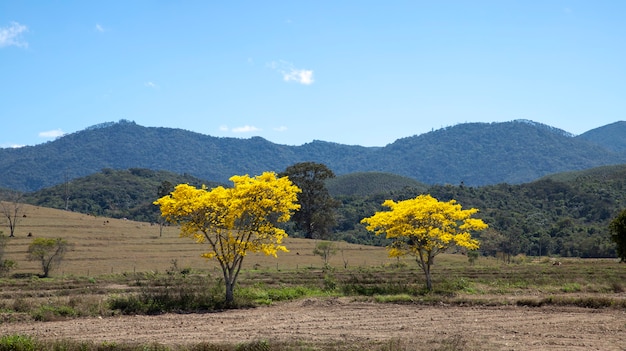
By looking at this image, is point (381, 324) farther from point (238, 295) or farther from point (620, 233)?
point (620, 233)

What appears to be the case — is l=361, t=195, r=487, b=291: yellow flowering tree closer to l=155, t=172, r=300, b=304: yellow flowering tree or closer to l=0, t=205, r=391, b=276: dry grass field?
l=155, t=172, r=300, b=304: yellow flowering tree

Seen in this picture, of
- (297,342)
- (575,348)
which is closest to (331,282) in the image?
(297,342)

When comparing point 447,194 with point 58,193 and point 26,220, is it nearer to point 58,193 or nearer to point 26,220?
point 26,220

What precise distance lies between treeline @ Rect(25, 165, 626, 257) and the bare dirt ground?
7394 centimetres

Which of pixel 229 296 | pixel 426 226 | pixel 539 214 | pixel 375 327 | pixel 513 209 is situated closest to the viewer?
pixel 375 327

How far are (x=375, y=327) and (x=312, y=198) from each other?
65.9 m

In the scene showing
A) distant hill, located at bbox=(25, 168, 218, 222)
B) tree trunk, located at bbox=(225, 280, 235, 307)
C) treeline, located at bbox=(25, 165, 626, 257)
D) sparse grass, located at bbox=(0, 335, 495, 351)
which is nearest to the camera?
sparse grass, located at bbox=(0, 335, 495, 351)

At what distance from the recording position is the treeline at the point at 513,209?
99.6 metres

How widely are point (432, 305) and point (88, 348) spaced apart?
53.5ft

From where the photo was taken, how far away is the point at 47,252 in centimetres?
4800

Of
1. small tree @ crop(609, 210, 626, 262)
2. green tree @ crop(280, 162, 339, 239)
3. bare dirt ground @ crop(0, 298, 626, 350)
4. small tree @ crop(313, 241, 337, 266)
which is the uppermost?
green tree @ crop(280, 162, 339, 239)

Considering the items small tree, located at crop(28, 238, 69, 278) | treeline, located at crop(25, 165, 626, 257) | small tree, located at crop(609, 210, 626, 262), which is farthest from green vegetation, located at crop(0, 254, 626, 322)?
treeline, located at crop(25, 165, 626, 257)

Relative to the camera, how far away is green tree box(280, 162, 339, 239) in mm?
85188

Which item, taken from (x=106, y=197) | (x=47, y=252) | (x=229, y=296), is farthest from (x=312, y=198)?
(x=106, y=197)
